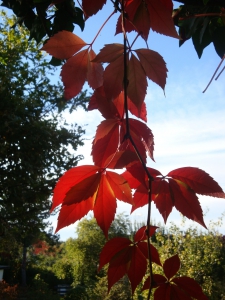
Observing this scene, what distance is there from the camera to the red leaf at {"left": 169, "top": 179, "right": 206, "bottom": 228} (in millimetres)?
341

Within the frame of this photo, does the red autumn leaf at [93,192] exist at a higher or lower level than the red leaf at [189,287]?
higher

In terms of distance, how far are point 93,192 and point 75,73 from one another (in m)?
0.15

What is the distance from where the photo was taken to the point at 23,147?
25.4ft

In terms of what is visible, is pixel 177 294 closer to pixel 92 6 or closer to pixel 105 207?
pixel 105 207

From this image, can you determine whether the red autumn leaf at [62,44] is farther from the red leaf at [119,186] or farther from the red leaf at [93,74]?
the red leaf at [119,186]

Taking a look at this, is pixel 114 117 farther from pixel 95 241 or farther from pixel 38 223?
pixel 95 241

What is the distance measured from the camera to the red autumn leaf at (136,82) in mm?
358

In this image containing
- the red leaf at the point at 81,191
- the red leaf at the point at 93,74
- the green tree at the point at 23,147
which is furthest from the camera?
the green tree at the point at 23,147

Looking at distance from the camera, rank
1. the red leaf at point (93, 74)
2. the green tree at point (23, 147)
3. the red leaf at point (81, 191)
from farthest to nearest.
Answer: the green tree at point (23, 147)
the red leaf at point (93, 74)
the red leaf at point (81, 191)

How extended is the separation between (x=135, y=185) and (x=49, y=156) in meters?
7.94

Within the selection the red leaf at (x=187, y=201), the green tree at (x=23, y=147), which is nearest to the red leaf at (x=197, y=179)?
the red leaf at (x=187, y=201)

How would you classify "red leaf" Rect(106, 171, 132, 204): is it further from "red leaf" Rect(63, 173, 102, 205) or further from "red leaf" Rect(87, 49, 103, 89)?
"red leaf" Rect(87, 49, 103, 89)

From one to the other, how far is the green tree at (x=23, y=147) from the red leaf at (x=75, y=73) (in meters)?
7.26

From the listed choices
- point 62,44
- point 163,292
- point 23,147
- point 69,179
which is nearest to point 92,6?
point 62,44
